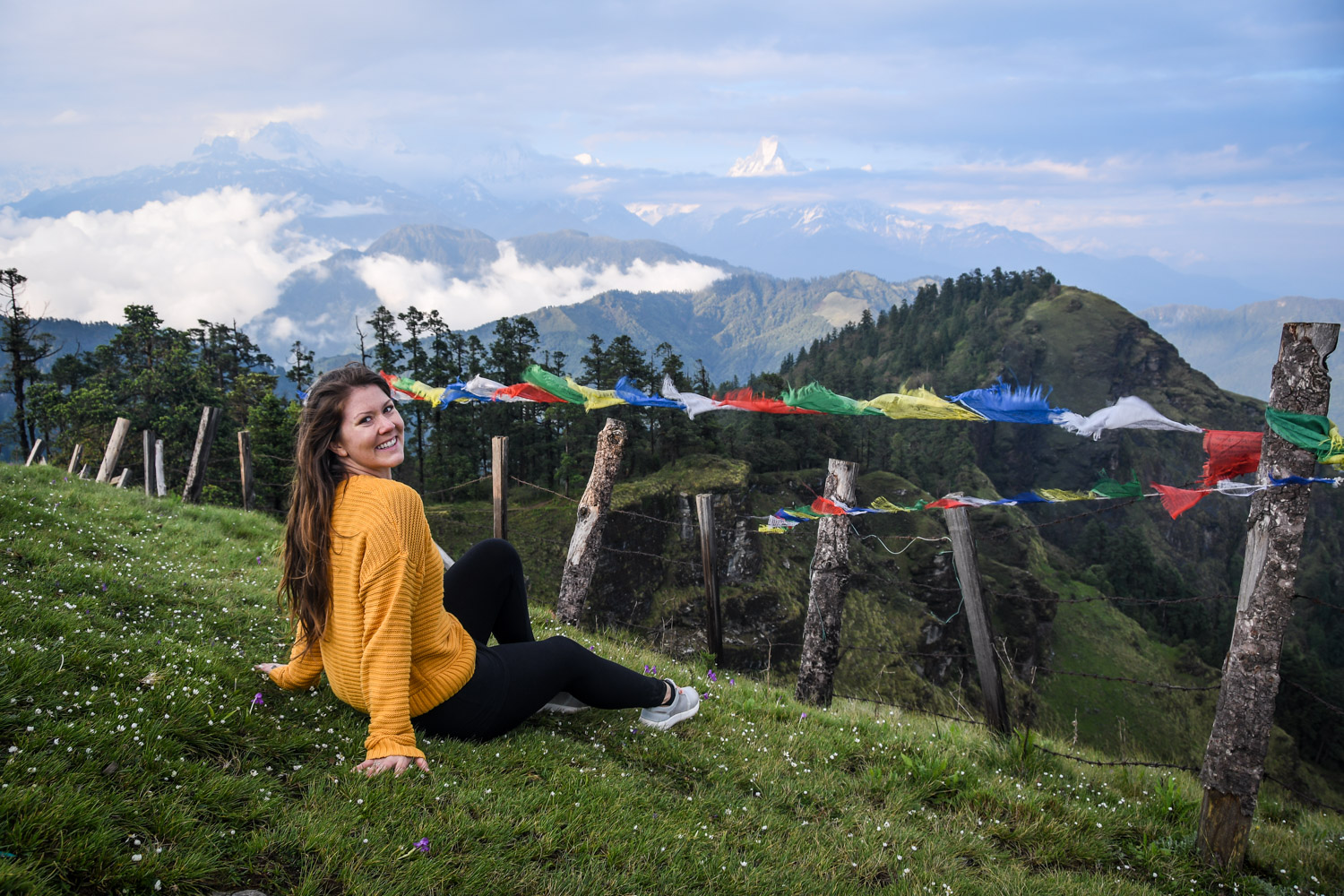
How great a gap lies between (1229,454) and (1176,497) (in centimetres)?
49

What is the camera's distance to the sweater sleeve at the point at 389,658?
3496 mm

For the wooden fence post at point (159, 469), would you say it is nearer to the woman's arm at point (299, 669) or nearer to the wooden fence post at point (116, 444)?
the wooden fence post at point (116, 444)

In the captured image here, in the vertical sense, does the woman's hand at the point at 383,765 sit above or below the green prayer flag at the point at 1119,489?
below

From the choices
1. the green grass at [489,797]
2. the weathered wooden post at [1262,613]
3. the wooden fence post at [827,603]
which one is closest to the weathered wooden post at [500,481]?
the green grass at [489,797]

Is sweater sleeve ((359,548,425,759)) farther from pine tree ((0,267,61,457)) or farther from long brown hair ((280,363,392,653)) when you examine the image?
pine tree ((0,267,61,457))

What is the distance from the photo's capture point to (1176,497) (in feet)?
17.5

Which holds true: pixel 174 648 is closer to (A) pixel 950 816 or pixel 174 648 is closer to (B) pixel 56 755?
(B) pixel 56 755

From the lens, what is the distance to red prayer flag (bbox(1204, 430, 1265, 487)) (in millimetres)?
5145

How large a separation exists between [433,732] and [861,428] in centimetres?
9862

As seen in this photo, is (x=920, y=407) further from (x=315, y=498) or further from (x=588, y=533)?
(x=315, y=498)

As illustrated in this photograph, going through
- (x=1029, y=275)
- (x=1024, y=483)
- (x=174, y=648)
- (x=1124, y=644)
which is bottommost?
(x=1124, y=644)

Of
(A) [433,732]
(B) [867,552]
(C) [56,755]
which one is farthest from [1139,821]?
(B) [867,552]

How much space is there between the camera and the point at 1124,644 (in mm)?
74000

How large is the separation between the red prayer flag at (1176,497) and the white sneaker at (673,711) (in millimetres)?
3884
